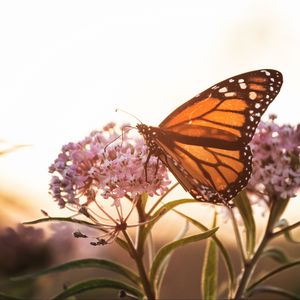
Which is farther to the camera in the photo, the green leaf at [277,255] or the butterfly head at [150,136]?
the green leaf at [277,255]

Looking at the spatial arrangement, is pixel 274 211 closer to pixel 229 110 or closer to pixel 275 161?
pixel 275 161

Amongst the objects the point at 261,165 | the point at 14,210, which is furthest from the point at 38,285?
the point at 261,165

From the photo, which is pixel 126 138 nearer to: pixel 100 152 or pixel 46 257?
pixel 100 152

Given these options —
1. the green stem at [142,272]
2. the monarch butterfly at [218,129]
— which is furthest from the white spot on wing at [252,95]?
the green stem at [142,272]

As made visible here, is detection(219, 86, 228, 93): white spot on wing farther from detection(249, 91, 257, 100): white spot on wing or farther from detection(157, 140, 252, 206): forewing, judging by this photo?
detection(157, 140, 252, 206): forewing

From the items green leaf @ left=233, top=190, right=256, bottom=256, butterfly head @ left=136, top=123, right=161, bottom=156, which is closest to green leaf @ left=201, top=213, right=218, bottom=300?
green leaf @ left=233, top=190, right=256, bottom=256

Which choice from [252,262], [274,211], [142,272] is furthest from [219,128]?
[142,272]

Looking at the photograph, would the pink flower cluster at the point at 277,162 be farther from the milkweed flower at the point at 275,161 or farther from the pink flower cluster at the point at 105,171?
the pink flower cluster at the point at 105,171

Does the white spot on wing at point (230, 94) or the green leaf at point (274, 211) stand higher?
the white spot on wing at point (230, 94)

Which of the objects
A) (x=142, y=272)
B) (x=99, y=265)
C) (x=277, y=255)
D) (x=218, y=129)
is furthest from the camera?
(x=277, y=255)
